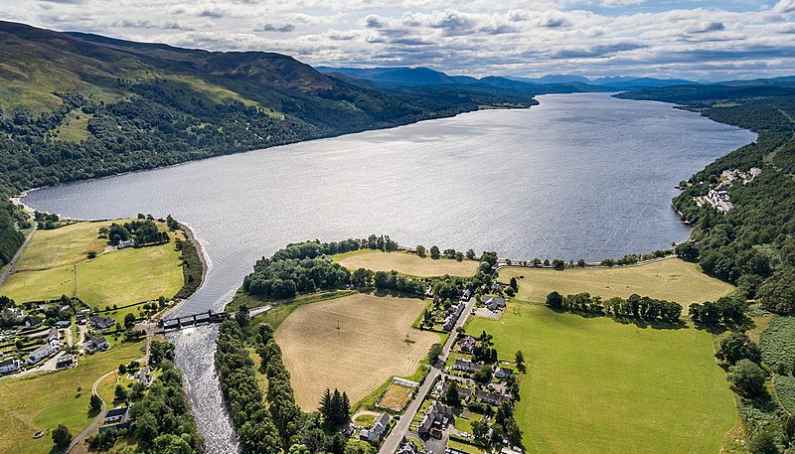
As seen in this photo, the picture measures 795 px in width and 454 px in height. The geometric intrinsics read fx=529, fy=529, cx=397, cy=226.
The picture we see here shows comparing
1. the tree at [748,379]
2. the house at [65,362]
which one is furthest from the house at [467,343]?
the house at [65,362]

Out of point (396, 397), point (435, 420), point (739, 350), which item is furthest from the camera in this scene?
point (739, 350)

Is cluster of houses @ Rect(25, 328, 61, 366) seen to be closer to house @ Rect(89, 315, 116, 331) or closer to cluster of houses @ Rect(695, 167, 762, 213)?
house @ Rect(89, 315, 116, 331)

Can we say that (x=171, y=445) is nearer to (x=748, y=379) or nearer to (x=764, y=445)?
(x=764, y=445)

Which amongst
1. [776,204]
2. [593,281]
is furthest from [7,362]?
[776,204]

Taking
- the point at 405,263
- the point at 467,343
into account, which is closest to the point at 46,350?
the point at 467,343

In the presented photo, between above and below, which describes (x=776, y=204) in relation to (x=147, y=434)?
above

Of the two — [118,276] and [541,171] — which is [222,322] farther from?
[541,171]

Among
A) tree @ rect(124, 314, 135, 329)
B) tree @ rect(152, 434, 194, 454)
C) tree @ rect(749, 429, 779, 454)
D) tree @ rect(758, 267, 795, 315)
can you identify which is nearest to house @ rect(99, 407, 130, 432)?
tree @ rect(152, 434, 194, 454)
